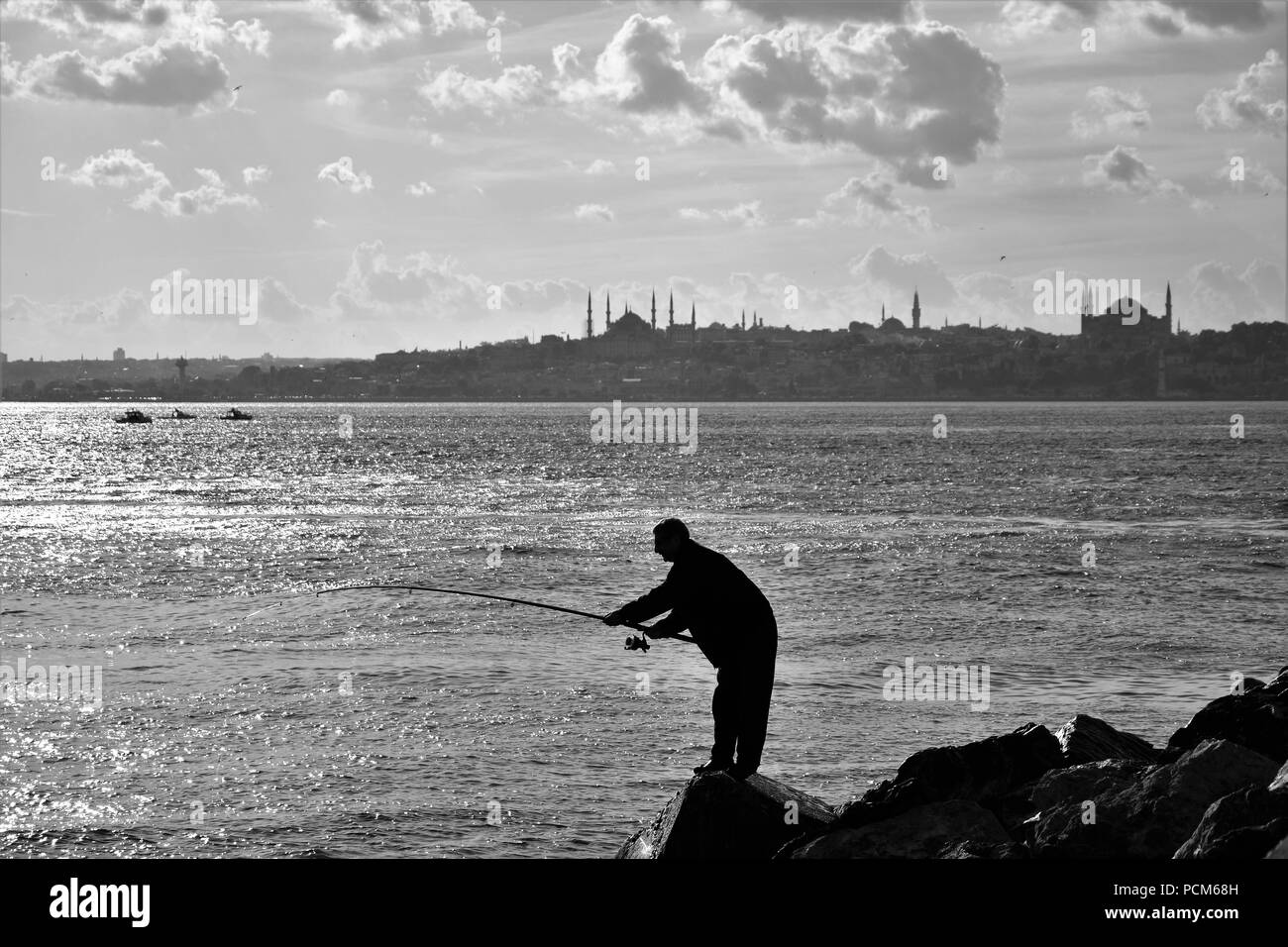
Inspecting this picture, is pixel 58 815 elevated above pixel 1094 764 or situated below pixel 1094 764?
below

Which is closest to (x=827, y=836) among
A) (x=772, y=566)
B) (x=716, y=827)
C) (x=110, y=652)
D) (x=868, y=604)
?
(x=716, y=827)

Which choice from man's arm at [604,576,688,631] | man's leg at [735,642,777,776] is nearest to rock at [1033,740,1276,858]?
man's leg at [735,642,777,776]

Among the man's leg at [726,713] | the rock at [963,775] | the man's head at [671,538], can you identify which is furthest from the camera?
the man's leg at [726,713]

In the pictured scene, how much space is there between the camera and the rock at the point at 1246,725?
962 cm

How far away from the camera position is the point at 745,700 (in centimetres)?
884

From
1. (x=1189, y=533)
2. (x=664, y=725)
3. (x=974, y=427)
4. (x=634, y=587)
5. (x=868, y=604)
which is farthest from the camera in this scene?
(x=974, y=427)

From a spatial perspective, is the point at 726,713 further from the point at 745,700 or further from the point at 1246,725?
the point at 1246,725

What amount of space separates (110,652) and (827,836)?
11752mm

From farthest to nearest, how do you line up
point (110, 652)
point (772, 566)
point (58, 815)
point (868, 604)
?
point (772, 566) → point (868, 604) → point (110, 652) → point (58, 815)

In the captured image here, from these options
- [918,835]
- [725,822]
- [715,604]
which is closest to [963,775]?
[918,835]

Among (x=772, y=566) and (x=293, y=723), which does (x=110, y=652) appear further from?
(x=772, y=566)

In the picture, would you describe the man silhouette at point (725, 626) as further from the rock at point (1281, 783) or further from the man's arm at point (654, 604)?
the rock at point (1281, 783)

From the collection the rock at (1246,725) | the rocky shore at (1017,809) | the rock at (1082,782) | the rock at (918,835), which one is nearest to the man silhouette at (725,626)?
the rocky shore at (1017,809)
